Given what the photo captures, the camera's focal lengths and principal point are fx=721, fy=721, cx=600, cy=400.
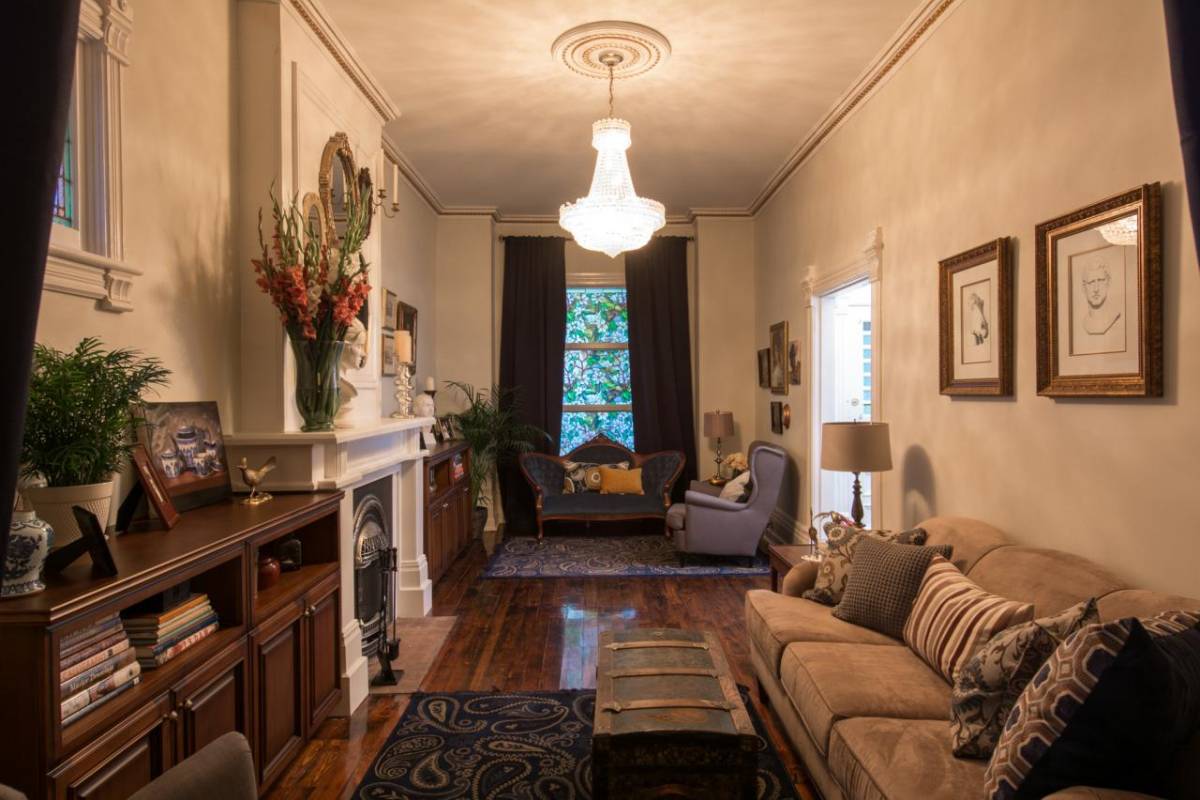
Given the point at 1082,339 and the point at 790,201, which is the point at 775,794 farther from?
the point at 790,201

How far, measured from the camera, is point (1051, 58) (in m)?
2.61

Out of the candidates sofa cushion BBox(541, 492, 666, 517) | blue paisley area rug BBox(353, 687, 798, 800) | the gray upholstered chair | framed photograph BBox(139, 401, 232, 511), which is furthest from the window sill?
sofa cushion BBox(541, 492, 666, 517)

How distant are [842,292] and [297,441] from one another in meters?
3.87

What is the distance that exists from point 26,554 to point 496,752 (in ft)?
6.14

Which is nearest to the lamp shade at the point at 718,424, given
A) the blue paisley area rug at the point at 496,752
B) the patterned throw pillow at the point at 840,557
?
the patterned throw pillow at the point at 840,557

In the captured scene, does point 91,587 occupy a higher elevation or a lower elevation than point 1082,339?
lower

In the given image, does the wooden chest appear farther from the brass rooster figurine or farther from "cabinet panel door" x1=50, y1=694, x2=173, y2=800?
the brass rooster figurine

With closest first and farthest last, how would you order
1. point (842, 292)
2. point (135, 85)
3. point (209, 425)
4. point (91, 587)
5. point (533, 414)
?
1. point (91, 587)
2. point (135, 85)
3. point (209, 425)
4. point (842, 292)
5. point (533, 414)

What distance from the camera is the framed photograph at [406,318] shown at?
227 inches

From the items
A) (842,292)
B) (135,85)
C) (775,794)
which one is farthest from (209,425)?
(842,292)

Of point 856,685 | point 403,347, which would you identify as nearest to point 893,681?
point 856,685

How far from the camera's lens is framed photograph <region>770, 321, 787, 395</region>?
246 inches

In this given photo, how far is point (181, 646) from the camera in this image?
6.75ft

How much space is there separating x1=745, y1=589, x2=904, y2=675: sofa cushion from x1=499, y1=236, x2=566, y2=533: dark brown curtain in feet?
14.7
